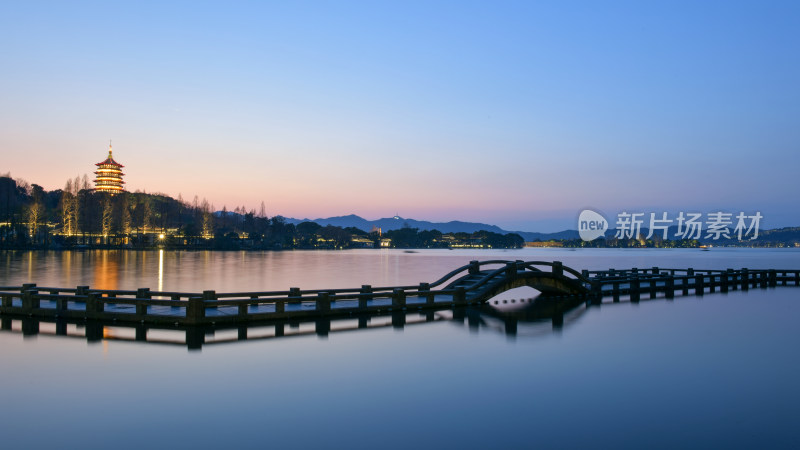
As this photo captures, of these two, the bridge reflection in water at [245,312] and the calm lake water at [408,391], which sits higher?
the bridge reflection in water at [245,312]

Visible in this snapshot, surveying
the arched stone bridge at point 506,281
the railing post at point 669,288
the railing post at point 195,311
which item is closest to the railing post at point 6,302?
the railing post at point 195,311

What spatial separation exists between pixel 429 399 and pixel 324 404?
83.3 inches

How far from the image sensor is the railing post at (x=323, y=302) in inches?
811

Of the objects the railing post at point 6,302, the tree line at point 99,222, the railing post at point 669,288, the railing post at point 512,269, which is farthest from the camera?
the tree line at point 99,222

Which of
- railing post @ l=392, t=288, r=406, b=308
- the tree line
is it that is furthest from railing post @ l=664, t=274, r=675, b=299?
the tree line

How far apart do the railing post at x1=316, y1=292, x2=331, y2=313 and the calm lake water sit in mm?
2561

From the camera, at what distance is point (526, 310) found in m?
26.4

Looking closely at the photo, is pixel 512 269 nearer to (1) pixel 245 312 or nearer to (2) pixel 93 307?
(1) pixel 245 312

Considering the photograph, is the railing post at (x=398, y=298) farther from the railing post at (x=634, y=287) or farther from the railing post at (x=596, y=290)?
the railing post at (x=634, y=287)

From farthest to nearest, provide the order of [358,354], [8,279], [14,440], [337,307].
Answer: [8,279] < [337,307] < [358,354] < [14,440]

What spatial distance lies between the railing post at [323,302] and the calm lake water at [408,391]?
101 inches

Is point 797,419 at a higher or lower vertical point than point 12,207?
lower

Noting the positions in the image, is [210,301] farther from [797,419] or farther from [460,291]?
[797,419]

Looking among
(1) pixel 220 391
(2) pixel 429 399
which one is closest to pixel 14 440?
(1) pixel 220 391
